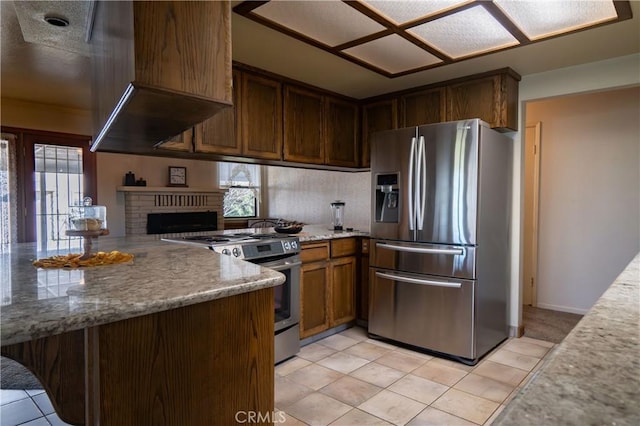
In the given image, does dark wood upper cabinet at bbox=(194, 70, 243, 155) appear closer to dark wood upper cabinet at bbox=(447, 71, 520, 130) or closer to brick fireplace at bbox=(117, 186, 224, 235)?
dark wood upper cabinet at bbox=(447, 71, 520, 130)

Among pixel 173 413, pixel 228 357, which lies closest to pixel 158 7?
pixel 228 357

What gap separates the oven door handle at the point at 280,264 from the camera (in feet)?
8.82

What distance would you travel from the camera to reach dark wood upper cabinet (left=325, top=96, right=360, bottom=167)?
3.66 metres

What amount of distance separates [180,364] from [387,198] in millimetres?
2345

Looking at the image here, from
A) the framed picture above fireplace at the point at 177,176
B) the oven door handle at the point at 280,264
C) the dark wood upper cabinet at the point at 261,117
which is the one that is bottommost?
the oven door handle at the point at 280,264

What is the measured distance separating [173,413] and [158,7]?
1246 mm

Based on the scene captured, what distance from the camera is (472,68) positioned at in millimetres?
2980

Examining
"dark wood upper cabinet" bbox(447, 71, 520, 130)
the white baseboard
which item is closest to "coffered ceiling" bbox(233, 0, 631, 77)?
"dark wood upper cabinet" bbox(447, 71, 520, 130)

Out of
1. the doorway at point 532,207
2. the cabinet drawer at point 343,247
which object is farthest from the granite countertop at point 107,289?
the doorway at point 532,207

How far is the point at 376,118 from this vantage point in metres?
3.86

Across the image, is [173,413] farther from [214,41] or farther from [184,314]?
[214,41]

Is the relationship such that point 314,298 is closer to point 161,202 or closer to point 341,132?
point 341,132

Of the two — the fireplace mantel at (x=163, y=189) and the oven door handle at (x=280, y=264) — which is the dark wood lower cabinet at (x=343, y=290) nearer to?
the oven door handle at (x=280, y=264)

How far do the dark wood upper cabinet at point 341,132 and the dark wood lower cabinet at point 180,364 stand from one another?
8.36 ft
